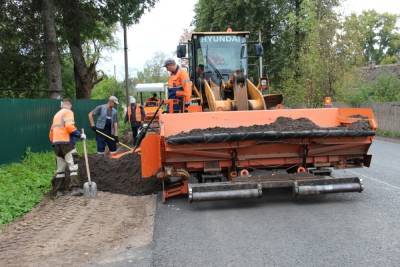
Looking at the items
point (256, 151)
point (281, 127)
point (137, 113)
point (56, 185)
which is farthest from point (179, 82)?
point (137, 113)

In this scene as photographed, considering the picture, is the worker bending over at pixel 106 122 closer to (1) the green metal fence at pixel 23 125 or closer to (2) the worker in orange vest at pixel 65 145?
(1) the green metal fence at pixel 23 125

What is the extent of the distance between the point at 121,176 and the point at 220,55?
358cm

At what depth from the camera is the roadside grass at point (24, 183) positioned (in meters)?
7.80

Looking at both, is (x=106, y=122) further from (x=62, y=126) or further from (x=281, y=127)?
(x=281, y=127)


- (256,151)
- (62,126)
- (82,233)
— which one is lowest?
(82,233)

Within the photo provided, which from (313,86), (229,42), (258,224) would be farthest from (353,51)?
(258,224)

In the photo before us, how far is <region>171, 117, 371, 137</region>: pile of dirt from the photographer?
768 centimetres

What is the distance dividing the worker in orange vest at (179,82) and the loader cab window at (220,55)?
141 cm

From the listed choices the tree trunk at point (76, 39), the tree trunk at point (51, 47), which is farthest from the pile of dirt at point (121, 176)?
the tree trunk at point (76, 39)

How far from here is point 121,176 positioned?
9938 mm

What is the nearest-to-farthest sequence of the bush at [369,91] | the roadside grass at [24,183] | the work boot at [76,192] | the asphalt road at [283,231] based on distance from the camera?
the asphalt road at [283,231]
the roadside grass at [24,183]
the work boot at [76,192]
the bush at [369,91]

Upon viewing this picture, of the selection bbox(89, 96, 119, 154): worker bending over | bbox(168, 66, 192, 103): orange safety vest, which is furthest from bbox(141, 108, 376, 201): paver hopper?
bbox(89, 96, 119, 154): worker bending over

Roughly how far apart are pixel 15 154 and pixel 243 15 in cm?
2621

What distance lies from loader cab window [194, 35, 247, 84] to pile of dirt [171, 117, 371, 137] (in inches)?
124
